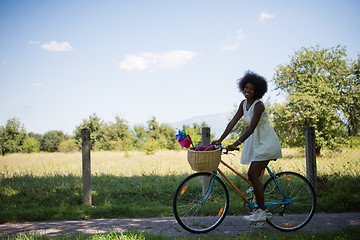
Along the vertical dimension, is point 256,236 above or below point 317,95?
below

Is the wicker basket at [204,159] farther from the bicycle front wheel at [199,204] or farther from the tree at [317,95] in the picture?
the tree at [317,95]

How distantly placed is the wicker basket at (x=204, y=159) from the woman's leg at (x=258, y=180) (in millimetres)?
635

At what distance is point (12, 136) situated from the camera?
29.8 meters

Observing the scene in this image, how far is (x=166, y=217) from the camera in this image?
5066 millimetres

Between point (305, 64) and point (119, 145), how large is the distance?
32597mm

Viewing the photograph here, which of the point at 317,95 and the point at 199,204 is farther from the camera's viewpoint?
the point at 317,95

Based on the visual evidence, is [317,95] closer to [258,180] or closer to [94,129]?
[258,180]

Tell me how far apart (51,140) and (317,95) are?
62528mm

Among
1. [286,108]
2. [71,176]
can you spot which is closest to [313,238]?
[71,176]

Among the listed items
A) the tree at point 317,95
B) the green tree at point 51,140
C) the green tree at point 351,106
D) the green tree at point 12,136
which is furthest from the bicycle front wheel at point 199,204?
the green tree at point 51,140

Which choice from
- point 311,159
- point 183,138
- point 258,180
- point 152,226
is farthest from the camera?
point 311,159

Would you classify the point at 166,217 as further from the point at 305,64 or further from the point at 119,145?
the point at 119,145

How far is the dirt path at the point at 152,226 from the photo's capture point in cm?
423

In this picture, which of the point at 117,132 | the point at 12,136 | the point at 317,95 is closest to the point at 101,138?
the point at 117,132
